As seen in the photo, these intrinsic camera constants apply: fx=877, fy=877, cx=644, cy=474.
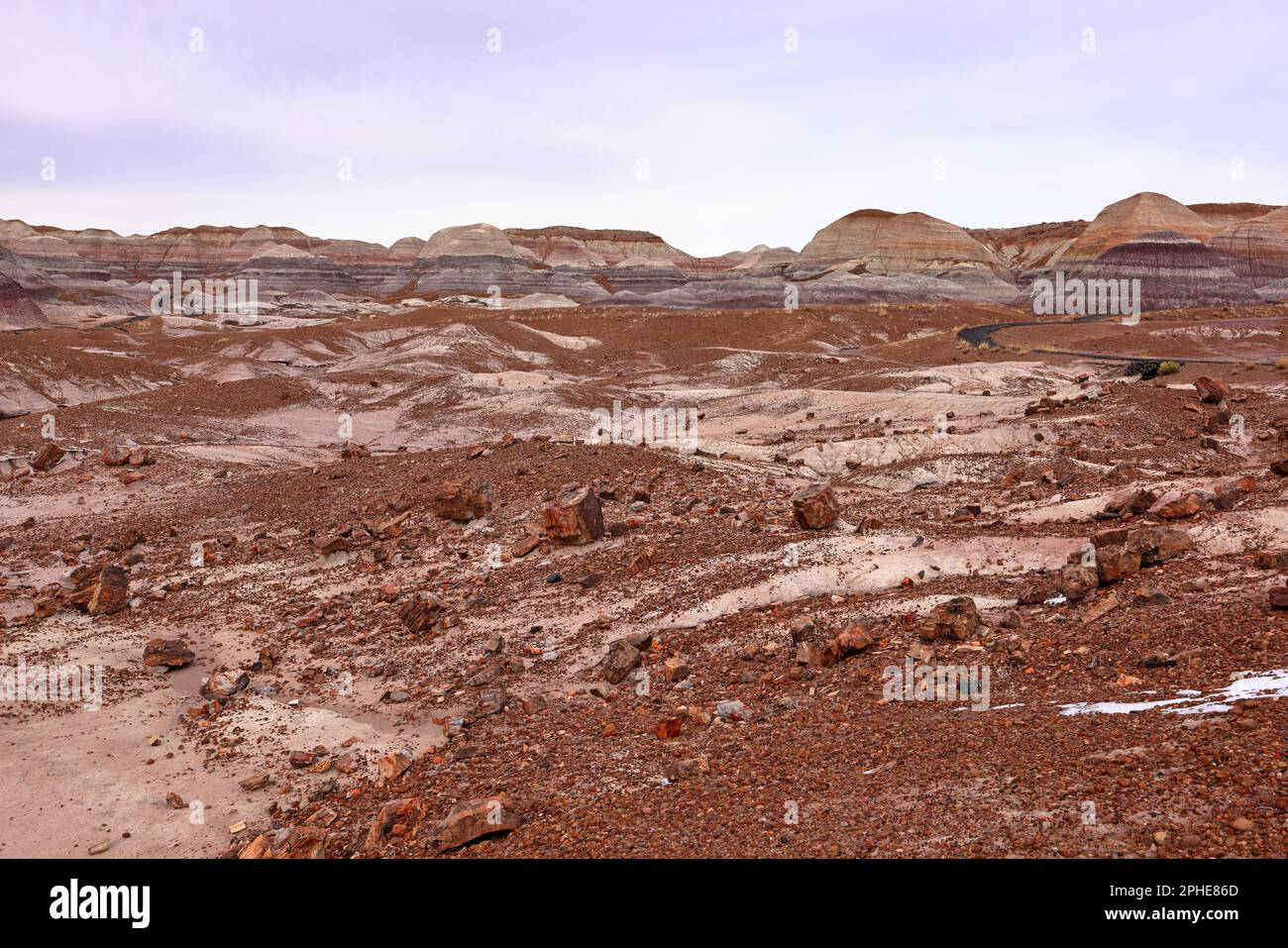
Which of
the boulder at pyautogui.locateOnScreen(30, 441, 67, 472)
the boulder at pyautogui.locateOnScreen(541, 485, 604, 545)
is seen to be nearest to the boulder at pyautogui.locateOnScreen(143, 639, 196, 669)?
the boulder at pyautogui.locateOnScreen(541, 485, 604, 545)

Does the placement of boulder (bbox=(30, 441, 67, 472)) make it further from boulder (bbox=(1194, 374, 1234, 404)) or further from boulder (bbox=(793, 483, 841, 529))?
boulder (bbox=(1194, 374, 1234, 404))

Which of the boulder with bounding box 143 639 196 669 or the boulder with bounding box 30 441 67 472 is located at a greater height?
the boulder with bounding box 30 441 67 472

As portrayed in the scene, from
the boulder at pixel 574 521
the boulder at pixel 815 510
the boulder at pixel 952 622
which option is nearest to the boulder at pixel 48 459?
the boulder at pixel 574 521

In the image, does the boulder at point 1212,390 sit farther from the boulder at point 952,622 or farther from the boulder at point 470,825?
the boulder at point 470,825

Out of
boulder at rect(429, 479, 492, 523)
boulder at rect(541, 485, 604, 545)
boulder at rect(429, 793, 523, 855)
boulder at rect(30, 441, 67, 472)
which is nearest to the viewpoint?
boulder at rect(429, 793, 523, 855)

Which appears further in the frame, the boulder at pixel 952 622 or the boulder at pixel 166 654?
the boulder at pixel 166 654

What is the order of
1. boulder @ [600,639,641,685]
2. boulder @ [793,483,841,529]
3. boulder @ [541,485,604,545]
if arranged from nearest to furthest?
boulder @ [600,639,641,685]
boulder @ [793,483,841,529]
boulder @ [541,485,604,545]

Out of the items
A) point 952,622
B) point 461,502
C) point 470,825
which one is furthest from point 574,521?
point 470,825

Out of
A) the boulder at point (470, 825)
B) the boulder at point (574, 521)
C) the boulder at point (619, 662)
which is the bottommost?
the boulder at point (470, 825)

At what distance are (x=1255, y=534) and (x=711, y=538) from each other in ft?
21.6

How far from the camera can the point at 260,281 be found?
102 meters

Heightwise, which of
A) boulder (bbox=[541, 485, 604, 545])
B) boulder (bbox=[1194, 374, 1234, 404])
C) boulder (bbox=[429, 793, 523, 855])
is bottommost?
boulder (bbox=[429, 793, 523, 855])

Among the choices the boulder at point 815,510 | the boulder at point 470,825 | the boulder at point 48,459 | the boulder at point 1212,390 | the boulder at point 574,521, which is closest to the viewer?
the boulder at point 470,825

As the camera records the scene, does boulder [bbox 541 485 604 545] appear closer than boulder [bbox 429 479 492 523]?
Yes
